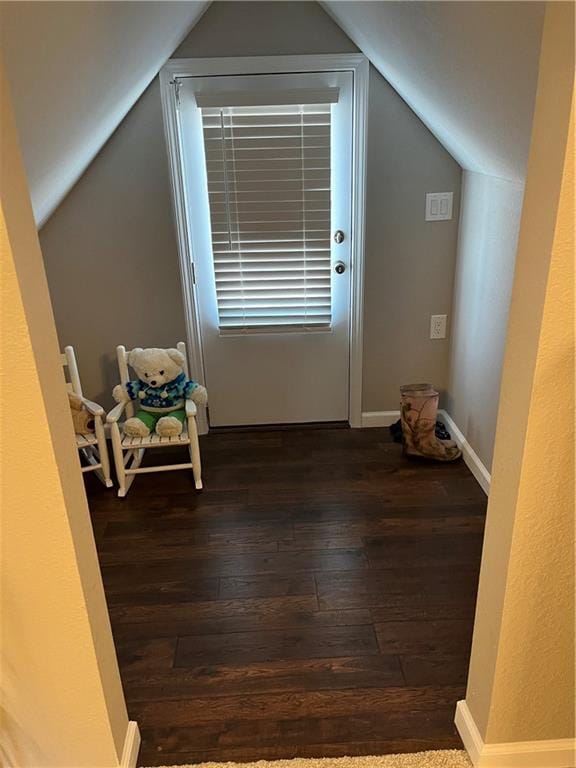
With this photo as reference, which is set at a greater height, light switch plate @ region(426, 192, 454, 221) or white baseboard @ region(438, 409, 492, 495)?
light switch plate @ region(426, 192, 454, 221)

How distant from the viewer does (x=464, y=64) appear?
→ 5.56ft

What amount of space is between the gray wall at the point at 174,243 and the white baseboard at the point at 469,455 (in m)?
0.21

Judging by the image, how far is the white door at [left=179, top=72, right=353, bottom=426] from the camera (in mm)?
2754

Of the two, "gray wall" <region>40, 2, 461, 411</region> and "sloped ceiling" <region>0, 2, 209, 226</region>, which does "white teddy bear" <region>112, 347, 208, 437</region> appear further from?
"sloped ceiling" <region>0, 2, 209, 226</region>

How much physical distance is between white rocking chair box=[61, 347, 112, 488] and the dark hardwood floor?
11 centimetres

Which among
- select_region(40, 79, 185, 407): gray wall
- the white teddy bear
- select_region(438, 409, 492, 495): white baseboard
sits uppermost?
select_region(40, 79, 185, 407): gray wall

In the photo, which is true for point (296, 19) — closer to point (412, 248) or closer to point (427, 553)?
point (412, 248)

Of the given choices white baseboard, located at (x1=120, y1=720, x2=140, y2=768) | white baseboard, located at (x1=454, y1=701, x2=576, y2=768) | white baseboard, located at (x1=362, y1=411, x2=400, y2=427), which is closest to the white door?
white baseboard, located at (x1=362, y1=411, x2=400, y2=427)

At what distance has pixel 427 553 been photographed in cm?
230

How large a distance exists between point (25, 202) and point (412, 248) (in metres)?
2.29

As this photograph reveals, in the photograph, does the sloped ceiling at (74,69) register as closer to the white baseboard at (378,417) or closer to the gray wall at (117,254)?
the gray wall at (117,254)

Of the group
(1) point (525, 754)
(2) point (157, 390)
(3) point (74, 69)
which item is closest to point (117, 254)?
(2) point (157, 390)

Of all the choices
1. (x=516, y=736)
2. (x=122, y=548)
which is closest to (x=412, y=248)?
(x=122, y=548)

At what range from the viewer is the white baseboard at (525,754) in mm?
1473
